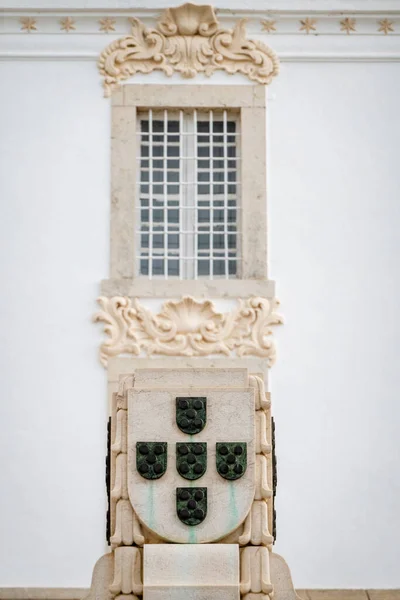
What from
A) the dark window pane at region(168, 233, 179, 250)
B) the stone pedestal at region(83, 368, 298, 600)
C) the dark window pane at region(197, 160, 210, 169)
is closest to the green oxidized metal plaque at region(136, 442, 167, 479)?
the stone pedestal at region(83, 368, 298, 600)

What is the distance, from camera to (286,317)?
11656 millimetres

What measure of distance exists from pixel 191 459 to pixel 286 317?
3957mm

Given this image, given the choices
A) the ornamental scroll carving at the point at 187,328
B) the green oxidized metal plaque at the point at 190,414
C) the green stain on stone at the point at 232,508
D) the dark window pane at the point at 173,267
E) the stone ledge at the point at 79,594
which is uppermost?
the dark window pane at the point at 173,267

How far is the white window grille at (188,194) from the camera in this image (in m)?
11.9

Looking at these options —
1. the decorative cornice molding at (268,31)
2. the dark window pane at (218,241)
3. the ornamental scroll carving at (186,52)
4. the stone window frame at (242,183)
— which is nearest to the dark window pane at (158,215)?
the stone window frame at (242,183)

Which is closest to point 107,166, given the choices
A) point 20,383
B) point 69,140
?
point 69,140

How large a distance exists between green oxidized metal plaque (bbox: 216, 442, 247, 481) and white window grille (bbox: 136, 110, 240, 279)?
13.5 ft

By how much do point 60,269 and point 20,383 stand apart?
3.33ft

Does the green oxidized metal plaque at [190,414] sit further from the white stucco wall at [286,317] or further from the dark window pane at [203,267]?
the dark window pane at [203,267]

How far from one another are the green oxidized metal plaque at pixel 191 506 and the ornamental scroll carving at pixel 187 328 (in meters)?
3.74

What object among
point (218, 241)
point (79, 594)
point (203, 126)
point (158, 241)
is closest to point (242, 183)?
point (218, 241)

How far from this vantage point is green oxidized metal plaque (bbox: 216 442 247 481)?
7859 mm

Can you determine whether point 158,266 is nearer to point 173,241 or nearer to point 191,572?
point 173,241

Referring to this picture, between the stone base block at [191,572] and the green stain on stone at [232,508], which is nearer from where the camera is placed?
the stone base block at [191,572]
